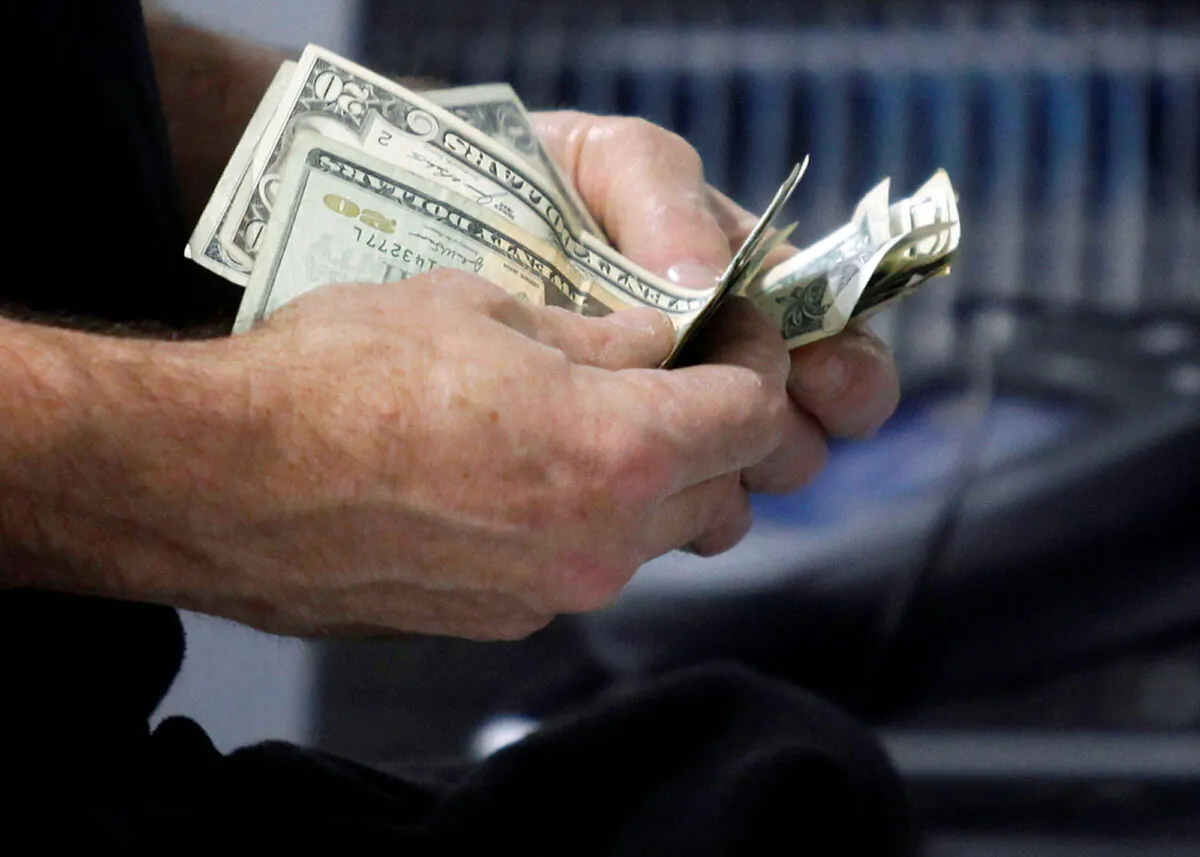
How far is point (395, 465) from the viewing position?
382 mm

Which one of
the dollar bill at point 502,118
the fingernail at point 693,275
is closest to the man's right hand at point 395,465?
the fingernail at point 693,275

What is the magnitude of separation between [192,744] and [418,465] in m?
0.23

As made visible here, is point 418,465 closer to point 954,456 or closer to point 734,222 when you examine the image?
point 734,222

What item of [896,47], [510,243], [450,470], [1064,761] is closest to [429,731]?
[1064,761]

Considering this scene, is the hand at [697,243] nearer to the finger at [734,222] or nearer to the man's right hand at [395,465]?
the finger at [734,222]

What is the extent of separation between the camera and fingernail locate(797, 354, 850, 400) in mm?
605

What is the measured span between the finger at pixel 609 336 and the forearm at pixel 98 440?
0.13 meters

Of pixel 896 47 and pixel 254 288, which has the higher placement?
pixel 896 47

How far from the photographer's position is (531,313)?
439 millimetres

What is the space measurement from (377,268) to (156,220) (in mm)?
107

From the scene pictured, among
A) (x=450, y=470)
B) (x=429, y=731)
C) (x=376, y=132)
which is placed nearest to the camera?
(x=450, y=470)

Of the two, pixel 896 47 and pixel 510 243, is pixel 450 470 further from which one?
pixel 896 47

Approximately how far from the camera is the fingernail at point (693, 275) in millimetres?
554

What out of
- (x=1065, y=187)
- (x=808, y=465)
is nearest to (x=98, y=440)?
(x=808, y=465)
